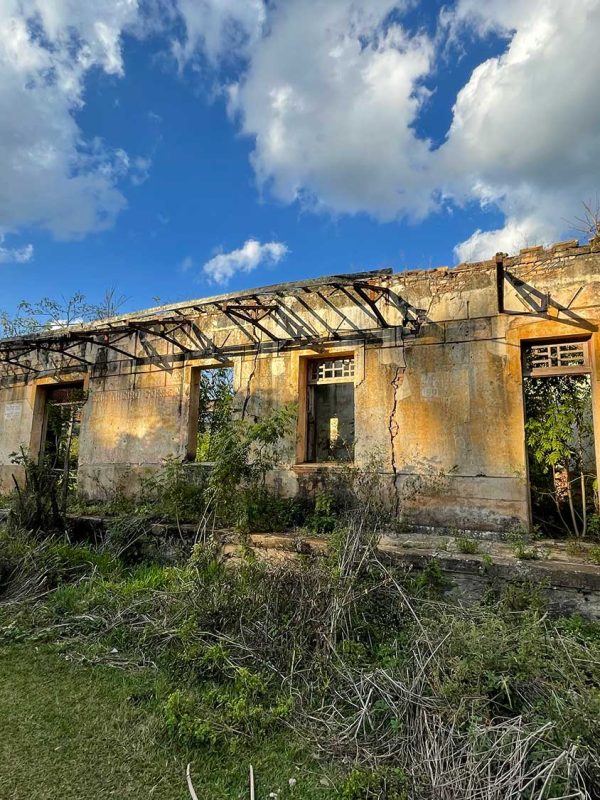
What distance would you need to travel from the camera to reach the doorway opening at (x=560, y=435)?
604 cm

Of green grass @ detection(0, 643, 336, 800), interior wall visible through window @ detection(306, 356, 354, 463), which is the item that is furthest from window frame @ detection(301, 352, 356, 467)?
green grass @ detection(0, 643, 336, 800)

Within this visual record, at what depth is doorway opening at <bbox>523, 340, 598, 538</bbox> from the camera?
19.8 ft

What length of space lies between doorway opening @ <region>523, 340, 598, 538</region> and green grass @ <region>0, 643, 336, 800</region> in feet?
15.9

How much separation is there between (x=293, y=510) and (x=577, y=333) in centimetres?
463

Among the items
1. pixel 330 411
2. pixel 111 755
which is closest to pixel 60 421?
pixel 330 411

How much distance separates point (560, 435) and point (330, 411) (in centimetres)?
654

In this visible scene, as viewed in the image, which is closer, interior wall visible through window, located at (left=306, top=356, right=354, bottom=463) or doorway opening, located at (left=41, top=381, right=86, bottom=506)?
interior wall visible through window, located at (left=306, top=356, right=354, bottom=463)

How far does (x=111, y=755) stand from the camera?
2863 millimetres

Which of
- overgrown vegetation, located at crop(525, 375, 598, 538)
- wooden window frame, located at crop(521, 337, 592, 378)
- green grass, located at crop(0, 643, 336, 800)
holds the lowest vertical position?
green grass, located at crop(0, 643, 336, 800)

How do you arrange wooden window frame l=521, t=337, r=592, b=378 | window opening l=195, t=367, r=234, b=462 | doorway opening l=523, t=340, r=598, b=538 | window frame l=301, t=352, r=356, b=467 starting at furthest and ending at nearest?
window opening l=195, t=367, r=234, b=462, window frame l=301, t=352, r=356, b=467, doorway opening l=523, t=340, r=598, b=538, wooden window frame l=521, t=337, r=592, b=378

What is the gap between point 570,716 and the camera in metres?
2.68

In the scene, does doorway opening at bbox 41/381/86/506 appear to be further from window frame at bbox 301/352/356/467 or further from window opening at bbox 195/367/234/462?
window frame at bbox 301/352/356/467

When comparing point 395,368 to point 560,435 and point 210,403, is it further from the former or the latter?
point 210,403

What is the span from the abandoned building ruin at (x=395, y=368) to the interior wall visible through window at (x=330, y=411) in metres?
0.04
